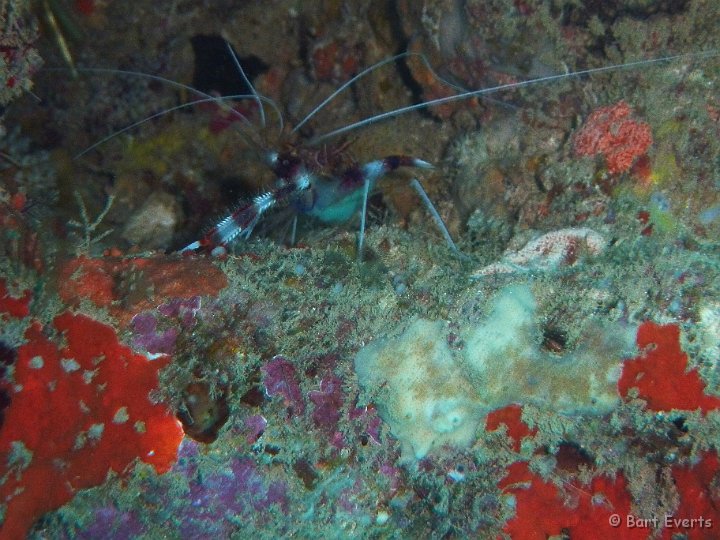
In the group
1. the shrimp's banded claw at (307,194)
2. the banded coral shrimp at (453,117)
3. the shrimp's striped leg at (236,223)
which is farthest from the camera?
the banded coral shrimp at (453,117)

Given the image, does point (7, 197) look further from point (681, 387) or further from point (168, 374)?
point (681, 387)

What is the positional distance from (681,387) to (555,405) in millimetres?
635

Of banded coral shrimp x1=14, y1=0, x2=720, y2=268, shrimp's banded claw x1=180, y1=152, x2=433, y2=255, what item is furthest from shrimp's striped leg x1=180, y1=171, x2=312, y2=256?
banded coral shrimp x1=14, y1=0, x2=720, y2=268

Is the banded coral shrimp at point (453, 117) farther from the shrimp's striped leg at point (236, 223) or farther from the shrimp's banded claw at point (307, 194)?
the shrimp's striped leg at point (236, 223)

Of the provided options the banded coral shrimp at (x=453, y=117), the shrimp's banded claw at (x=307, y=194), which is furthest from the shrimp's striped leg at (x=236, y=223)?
the banded coral shrimp at (x=453, y=117)

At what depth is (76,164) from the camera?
5.58 m

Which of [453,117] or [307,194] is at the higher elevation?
[307,194]

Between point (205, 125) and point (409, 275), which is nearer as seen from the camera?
point (409, 275)

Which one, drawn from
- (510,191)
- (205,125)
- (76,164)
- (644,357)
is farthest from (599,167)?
(76,164)

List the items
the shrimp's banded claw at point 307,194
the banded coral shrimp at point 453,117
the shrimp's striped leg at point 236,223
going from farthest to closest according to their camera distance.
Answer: the banded coral shrimp at point 453,117
the shrimp's banded claw at point 307,194
the shrimp's striped leg at point 236,223

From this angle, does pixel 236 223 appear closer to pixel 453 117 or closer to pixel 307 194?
pixel 307 194

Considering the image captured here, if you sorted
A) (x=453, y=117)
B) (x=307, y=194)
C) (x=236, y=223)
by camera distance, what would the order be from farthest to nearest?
(x=453, y=117)
(x=307, y=194)
(x=236, y=223)

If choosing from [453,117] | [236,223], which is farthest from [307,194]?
[453,117]

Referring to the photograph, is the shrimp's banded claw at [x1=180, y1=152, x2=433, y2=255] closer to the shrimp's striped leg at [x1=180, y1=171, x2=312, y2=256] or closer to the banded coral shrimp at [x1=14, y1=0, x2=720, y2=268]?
the shrimp's striped leg at [x1=180, y1=171, x2=312, y2=256]
